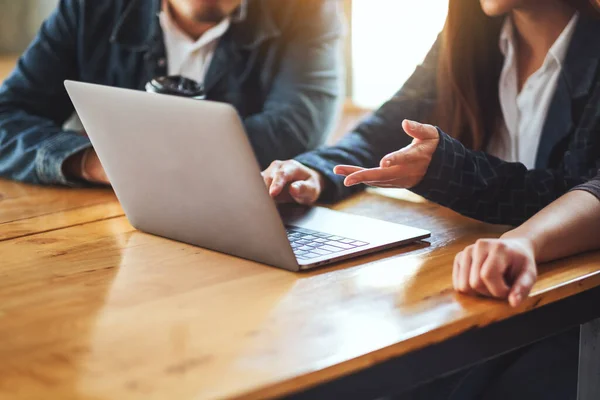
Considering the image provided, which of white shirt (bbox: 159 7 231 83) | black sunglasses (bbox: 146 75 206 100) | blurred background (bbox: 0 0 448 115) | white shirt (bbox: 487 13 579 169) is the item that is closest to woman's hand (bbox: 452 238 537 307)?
white shirt (bbox: 487 13 579 169)

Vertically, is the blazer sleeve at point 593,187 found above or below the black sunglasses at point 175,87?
above

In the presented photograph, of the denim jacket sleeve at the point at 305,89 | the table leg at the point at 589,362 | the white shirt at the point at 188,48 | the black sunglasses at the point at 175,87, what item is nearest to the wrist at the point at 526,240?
the table leg at the point at 589,362

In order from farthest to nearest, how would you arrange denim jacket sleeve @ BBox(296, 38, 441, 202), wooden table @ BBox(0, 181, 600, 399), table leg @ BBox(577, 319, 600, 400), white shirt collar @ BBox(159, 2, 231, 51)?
white shirt collar @ BBox(159, 2, 231, 51) → denim jacket sleeve @ BBox(296, 38, 441, 202) → table leg @ BBox(577, 319, 600, 400) → wooden table @ BBox(0, 181, 600, 399)

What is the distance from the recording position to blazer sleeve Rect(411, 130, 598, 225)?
3.69 ft

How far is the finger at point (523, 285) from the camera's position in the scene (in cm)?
80

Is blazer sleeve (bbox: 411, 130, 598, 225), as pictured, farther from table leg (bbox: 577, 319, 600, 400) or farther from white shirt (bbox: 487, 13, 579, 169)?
table leg (bbox: 577, 319, 600, 400)

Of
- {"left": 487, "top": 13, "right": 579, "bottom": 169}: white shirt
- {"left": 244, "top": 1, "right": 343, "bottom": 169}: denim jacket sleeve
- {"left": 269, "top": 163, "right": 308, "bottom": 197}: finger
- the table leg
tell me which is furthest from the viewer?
{"left": 244, "top": 1, "right": 343, "bottom": 169}: denim jacket sleeve

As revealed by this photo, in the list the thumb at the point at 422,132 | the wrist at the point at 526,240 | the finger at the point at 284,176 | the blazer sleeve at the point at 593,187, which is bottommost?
the finger at the point at 284,176

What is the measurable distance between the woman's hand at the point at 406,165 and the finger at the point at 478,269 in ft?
0.78

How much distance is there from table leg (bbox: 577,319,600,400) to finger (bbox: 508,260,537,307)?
16 centimetres

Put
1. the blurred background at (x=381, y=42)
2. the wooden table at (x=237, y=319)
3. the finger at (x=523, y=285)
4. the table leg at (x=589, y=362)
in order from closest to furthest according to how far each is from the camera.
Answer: the wooden table at (x=237, y=319), the finger at (x=523, y=285), the table leg at (x=589, y=362), the blurred background at (x=381, y=42)

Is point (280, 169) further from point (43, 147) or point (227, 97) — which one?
point (227, 97)

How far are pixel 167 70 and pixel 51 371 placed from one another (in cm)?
126

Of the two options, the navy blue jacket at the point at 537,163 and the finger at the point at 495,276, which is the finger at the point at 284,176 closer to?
the navy blue jacket at the point at 537,163
